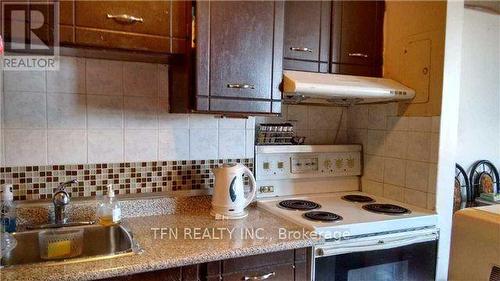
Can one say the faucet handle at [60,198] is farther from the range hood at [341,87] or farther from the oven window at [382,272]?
the oven window at [382,272]

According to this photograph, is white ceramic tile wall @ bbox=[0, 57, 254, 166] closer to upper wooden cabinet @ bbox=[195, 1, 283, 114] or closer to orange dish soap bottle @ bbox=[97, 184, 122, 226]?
orange dish soap bottle @ bbox=[97, 184, 122, 226]

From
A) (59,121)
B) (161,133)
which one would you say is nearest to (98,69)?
(59,121)

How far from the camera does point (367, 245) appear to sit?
4.83 ft

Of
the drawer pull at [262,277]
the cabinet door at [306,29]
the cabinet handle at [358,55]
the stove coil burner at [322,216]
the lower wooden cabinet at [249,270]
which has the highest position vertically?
the cabinet door at [306,29]

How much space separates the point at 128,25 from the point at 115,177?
0.65 meters

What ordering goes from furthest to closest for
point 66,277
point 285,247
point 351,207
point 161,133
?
point 351,207 < point 161,133 < point 285,247 < point 66,277

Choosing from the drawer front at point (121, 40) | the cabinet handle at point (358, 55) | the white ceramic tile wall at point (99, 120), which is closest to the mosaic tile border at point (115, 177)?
the white ceramic tile wall at point (99, 120)

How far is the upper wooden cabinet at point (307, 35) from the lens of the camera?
163 cm

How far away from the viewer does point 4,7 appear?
1.12m

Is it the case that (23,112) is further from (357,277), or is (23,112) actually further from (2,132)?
(357,277)

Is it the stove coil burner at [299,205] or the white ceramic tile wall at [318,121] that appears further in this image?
the white ceramic tile wall at [318,121]

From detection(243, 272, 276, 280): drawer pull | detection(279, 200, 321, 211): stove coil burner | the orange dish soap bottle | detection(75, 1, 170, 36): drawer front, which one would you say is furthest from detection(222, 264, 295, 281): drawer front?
detection(75, 1, 170, 36): drawer front

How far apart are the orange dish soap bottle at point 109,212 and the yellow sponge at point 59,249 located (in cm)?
15

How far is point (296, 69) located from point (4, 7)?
115 cm
